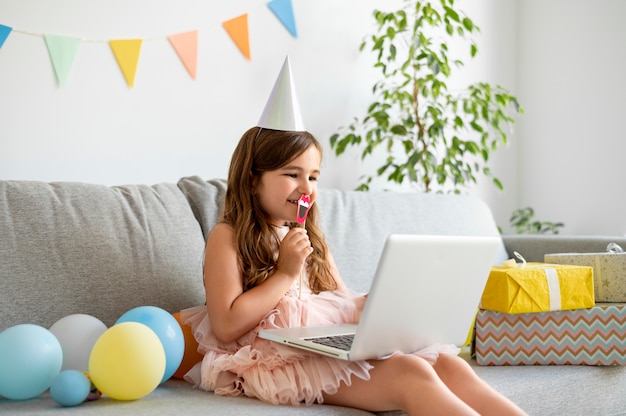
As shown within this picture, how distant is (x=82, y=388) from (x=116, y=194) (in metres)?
0.66

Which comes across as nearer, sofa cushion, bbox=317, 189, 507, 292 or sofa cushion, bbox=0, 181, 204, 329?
sofa cushion, bbox=0, 181, 204, 329

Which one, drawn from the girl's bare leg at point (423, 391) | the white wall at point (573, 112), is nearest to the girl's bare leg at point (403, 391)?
the girl's bare leg at point (423, 391)

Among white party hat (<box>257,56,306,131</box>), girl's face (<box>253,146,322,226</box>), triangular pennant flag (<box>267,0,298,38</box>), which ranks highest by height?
triangular pennant flag (<box>267,0,298,38</box>)

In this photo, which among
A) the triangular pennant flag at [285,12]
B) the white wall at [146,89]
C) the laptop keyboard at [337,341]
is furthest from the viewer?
the triangular pennant flag at [285,12]

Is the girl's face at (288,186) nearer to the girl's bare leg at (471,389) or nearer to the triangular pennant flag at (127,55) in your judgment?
the girl's bare leg at (471,389)

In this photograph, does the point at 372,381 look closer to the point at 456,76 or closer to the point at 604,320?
the point at 604,320

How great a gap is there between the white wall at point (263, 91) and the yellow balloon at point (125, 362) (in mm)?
998

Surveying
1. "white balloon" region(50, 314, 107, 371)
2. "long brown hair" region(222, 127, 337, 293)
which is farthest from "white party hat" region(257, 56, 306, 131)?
"white balloon" region(50, 314, 107, 371)

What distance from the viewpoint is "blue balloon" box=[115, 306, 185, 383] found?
156 centimetres

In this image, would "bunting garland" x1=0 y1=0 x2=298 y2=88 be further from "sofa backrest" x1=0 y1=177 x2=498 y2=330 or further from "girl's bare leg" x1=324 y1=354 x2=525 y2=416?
"girl's bare leg" x1=324 y1=354 x2=525 y2=416

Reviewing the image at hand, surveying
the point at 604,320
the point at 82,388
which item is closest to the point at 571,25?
the point at 604,320

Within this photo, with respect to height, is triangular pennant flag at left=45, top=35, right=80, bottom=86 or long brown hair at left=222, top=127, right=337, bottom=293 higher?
triangular pennant flag at left=45, top=35, right=80, bottom=86

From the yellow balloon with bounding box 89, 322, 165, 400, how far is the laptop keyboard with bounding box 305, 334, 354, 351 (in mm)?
311

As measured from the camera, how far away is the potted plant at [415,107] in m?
2.97
